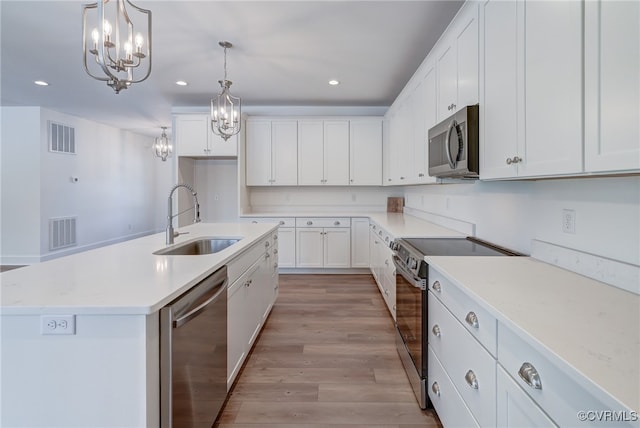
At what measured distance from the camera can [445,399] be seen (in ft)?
5.35

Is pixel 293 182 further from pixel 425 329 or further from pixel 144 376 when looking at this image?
pixel 144 376

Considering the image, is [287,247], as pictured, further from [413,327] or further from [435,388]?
[435,388]

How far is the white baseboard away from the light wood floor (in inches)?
42.4

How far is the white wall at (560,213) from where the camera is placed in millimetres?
1271

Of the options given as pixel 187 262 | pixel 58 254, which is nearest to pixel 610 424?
pixel 187 262

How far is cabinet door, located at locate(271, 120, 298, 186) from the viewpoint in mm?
5242

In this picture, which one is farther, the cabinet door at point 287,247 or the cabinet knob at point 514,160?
the cabinet door at point 287,247

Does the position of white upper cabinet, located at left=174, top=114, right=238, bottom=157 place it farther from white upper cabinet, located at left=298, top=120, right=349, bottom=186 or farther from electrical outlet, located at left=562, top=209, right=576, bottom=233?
electrical outlet, located at left=562, top=209, right=576, bottom=233

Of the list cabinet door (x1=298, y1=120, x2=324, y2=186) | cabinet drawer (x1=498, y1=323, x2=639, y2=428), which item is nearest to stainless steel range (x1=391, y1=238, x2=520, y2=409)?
cabinet drawer (x1=498, y1=323, x2=639, y2=428)

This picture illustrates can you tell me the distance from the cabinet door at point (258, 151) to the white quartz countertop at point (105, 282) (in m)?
3.35

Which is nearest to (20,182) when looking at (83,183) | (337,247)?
(83,183)

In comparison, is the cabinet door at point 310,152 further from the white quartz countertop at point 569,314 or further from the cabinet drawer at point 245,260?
the white quartz countertop at point 569,314

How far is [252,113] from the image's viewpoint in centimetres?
540

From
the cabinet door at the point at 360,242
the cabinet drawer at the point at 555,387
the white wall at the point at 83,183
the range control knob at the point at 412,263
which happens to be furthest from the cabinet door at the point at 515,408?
the white wall at the point at 83,183
